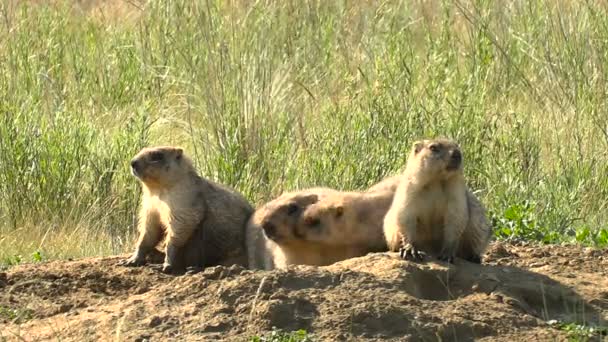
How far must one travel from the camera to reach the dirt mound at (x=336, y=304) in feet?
19.7

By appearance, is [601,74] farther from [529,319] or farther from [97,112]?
[529,319]

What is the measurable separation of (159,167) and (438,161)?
6.60ft

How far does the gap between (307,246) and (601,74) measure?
188 inches

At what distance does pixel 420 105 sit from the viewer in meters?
10.9

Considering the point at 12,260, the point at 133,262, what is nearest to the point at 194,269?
the point at 133,262

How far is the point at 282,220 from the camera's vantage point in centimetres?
788

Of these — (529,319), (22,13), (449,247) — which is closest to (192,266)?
(449,247)

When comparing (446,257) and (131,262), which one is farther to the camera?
(131,262)

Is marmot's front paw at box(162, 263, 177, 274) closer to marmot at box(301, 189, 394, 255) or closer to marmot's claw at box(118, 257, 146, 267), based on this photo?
marmot's claw at box(118, 257, 146, 267)

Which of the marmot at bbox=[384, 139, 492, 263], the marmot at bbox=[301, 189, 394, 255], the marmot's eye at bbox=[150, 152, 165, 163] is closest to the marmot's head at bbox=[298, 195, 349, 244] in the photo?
Result: the marmot at bbox=[301, 189, 394, 255]

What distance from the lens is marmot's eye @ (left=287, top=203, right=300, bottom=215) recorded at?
7.95 metres

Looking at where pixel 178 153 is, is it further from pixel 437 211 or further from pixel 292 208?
pixel 437 211

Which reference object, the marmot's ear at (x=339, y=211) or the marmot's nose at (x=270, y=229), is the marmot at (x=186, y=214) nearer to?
the marmot's nose at (x=270, y=229)

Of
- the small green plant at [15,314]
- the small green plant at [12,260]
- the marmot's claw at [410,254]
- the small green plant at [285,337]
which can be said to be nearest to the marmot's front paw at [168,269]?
the small green plant at [12,260]
